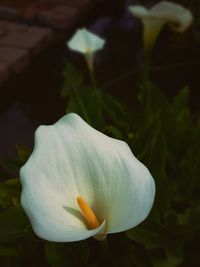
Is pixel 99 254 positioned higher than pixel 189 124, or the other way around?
pixel 189 124

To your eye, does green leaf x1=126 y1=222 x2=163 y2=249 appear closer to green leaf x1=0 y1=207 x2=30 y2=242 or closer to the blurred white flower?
green leaf x1=0 y1=207 x2=30 y2=242

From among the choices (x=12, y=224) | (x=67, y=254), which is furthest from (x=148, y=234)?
(x=12, y=224)

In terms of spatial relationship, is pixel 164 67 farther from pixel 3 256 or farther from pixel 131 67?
pixel 3 256

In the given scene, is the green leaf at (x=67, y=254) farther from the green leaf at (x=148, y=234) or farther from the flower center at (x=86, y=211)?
the flower center at (x=86, y=211)

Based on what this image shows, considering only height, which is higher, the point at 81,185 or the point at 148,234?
the point at 81,185

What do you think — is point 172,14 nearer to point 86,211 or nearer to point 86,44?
point 86,44

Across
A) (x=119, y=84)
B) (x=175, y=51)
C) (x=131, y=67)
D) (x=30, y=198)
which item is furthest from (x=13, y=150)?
(x=30, y=198)

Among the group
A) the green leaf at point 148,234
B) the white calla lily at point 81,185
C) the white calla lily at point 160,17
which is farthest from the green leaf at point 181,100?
the white calla lily at point 81,185

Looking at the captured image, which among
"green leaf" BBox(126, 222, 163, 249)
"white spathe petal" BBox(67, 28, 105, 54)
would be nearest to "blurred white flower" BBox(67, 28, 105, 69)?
"white spathe petal" BBox(67, 28, 105, 54)
